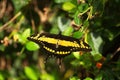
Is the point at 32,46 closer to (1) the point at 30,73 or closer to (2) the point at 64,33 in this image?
(2) the point at 64,33

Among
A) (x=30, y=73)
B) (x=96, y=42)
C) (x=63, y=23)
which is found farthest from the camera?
(x=30, y=73)

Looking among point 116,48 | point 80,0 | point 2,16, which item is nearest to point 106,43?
point 116,48

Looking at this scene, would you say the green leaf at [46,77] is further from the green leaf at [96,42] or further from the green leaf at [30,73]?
the green leaf at [96,42]

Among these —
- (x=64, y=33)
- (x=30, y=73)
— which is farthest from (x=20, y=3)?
(x=30, y=73)

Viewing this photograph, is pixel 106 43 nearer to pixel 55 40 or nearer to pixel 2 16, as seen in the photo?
pixel 55 40

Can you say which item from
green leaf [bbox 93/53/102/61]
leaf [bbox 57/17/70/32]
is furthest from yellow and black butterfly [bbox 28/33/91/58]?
leaf [bbox 57/17/70/32]

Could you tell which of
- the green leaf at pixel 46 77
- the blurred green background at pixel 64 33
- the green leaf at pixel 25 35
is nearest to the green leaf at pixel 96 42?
the blurred green background at pixel 64 33

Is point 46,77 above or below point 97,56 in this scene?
below

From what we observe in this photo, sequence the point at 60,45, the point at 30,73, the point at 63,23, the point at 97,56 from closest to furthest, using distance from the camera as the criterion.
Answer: the point at 60,45 → the point at 97,56 → the point at 63,23 → the point at 30,73
